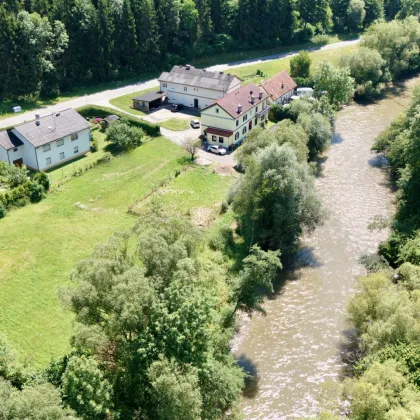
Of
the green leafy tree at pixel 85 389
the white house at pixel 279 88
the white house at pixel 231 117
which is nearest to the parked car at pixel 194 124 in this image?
the white house at pixel 231 117

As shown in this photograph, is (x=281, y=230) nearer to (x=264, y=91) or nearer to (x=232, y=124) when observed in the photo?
(x=232, y=124)

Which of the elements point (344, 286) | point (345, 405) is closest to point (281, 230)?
point (344, 286)

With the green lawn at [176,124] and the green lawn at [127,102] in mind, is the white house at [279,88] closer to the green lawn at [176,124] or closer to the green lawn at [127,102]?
the green lawn at [176,124]

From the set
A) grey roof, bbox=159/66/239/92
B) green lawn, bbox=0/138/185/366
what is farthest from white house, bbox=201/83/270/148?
grey roof, bbox=159/66/239/92

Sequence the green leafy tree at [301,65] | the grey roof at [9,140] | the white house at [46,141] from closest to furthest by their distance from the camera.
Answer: the grey roof at [9,140], the white house at [46,141], the green leafy tree at [301,65]

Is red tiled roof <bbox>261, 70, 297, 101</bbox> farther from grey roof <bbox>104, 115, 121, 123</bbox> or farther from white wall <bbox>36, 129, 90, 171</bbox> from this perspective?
white wall <bbox>36, 129, 90, 171</bbox>

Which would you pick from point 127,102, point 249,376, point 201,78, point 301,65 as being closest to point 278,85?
point 301,65

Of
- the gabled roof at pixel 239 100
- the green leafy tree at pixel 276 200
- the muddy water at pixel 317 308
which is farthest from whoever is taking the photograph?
the gabled roof at pixel 239 100
